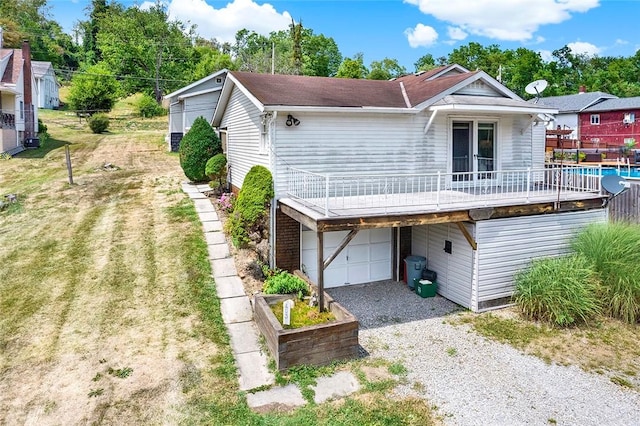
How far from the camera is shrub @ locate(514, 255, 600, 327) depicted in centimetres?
952

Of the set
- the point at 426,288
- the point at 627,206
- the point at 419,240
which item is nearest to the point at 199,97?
the point at 419,240

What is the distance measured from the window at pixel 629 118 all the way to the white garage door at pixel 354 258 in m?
35.2

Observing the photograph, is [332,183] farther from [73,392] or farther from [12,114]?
[12,114]

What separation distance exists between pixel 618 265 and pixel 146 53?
52361 mm

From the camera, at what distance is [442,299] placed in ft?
37.0

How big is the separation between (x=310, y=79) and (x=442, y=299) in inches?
307

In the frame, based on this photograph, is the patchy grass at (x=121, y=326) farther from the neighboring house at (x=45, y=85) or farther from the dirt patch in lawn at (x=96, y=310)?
the neighboring house at (x=45, y=85)

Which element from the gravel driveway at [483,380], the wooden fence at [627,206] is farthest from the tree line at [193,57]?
the gravel driveway at [483,380]

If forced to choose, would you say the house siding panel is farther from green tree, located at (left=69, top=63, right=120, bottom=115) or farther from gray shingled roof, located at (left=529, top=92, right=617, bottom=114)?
gray shingled roof, located at (left=529, top=92, right=617, bottom=114)

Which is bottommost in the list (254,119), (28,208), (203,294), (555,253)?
(203,294)

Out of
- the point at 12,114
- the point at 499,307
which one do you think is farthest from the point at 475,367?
the point at 12,114

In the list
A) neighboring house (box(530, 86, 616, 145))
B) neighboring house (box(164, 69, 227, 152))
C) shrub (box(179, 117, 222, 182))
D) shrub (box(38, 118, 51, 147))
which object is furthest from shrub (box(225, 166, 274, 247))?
neighboring house (box(530, 86, 616, 145))

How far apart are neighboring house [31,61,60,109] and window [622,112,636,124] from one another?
171ft

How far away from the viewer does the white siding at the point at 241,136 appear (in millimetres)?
12727
